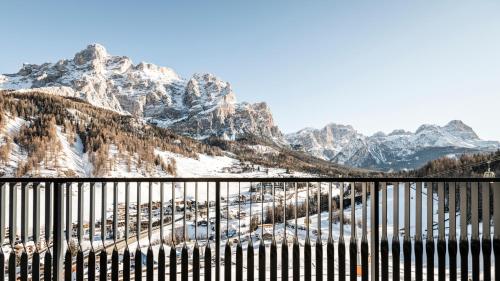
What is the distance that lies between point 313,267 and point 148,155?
53665mm

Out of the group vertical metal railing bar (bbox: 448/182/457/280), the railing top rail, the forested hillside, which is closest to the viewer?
the railing top rail

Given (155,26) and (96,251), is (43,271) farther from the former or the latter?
(155,26)

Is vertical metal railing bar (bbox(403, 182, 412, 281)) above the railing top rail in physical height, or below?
below

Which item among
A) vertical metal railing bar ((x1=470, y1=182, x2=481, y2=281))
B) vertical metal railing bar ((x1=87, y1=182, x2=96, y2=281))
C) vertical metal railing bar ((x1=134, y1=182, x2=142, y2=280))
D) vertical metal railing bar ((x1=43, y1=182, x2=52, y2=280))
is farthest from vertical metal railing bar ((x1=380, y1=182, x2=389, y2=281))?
vertical metal railing bar ((x1=43, y1=182, x2=52, y2=280))

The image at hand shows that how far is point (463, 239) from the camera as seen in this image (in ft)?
7.91

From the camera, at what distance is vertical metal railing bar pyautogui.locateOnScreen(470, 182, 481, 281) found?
2.36 m

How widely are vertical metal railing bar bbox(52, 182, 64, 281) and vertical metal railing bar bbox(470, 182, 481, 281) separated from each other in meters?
2.90

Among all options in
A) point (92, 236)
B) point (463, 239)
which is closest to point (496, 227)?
point (463, 239)

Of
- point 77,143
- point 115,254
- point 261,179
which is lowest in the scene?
point 115,254

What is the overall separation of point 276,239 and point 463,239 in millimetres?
1327

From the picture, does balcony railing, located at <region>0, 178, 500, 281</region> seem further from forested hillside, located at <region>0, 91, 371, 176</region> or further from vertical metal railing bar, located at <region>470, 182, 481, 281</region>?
forested hillside, located at <region>0, 91, 371, 176</region>

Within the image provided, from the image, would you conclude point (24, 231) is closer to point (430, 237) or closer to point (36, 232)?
point (36, 232)

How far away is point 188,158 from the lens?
60062 millimetres

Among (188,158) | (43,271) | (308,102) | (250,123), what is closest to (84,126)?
(188,158)
